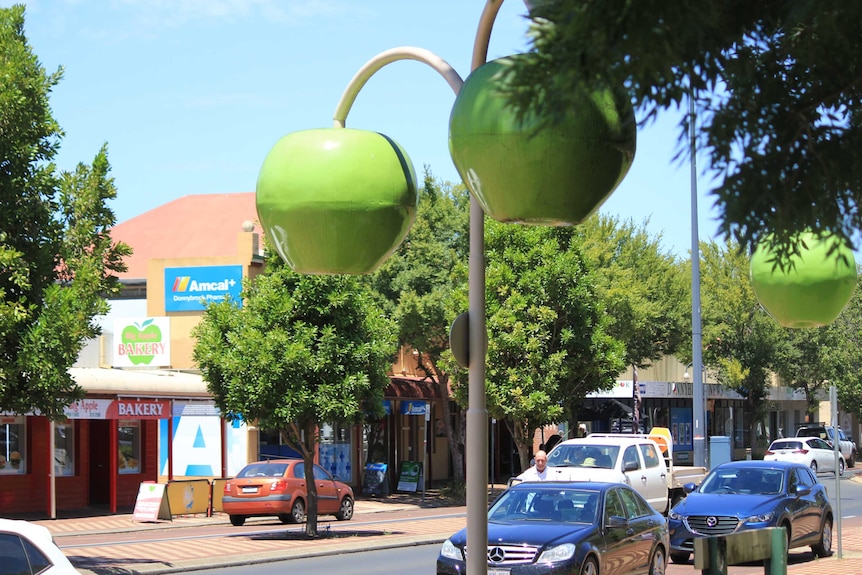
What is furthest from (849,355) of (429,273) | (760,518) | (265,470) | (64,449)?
(760,518)

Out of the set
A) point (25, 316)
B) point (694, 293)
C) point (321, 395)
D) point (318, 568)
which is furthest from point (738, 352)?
point (25, 316)

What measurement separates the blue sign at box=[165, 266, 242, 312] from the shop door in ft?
16.5

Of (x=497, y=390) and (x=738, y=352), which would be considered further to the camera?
(x=738, y=352)

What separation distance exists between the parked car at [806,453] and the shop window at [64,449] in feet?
88.6

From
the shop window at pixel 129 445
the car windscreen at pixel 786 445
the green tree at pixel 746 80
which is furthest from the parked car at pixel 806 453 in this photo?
the green tree at pixel 746 80

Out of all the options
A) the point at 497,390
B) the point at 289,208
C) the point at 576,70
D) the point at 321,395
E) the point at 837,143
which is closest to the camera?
the point at 576,70

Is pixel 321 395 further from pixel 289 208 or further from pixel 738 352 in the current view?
pixel 738 352

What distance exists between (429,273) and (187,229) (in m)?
22.6

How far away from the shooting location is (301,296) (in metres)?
23.2

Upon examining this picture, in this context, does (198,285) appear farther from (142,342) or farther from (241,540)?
(241,540)

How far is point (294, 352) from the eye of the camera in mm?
22625

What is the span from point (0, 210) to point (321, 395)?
8856 millimetres

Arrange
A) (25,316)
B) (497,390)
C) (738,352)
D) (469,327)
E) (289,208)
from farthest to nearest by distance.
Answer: (738,352)
(497,390)
(25,316)
(469,327)
(289,208)

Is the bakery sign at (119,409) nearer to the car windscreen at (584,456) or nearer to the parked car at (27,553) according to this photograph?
the car windscreen at (584,456)
